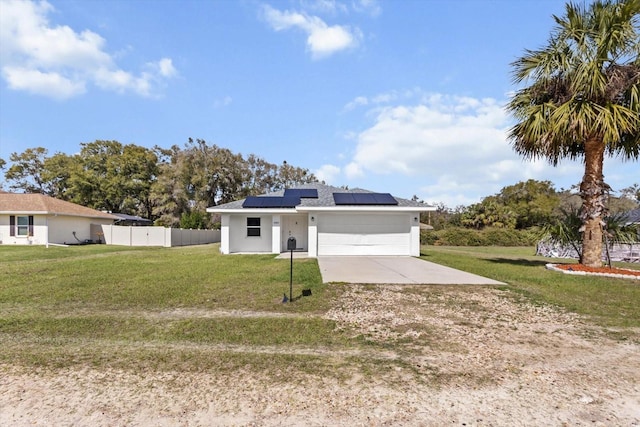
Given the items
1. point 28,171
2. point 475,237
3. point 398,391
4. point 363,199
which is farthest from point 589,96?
point 28,171

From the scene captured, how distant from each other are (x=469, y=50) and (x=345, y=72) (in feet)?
17.8

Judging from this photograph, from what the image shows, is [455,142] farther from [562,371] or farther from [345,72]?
[562,371]

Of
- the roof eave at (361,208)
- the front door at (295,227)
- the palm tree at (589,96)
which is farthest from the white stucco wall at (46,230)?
the palm tree at (589,96)

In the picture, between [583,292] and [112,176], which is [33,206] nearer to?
[112,176]

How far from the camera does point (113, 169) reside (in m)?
37.8

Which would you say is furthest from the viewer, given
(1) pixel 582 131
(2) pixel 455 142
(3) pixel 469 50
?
(2) pixel 455 142

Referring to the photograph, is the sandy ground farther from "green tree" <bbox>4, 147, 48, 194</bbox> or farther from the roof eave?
"green tree" <bbox>4, 147, 48, 194</bbox>

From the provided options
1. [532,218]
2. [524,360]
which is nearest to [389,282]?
[524,360]

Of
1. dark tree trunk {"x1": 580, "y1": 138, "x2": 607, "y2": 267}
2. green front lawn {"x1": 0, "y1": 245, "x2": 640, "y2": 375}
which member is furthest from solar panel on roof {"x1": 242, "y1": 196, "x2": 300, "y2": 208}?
dark tree trunk {"x1": 580, "y1": 138, "x2": 607, "y2": 267}

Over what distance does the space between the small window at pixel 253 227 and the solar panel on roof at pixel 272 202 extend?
0.94m

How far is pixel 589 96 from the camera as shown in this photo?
10.6 meters

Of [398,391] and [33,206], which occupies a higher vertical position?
[33,206]

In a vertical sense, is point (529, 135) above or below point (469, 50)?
below

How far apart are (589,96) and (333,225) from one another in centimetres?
1066
